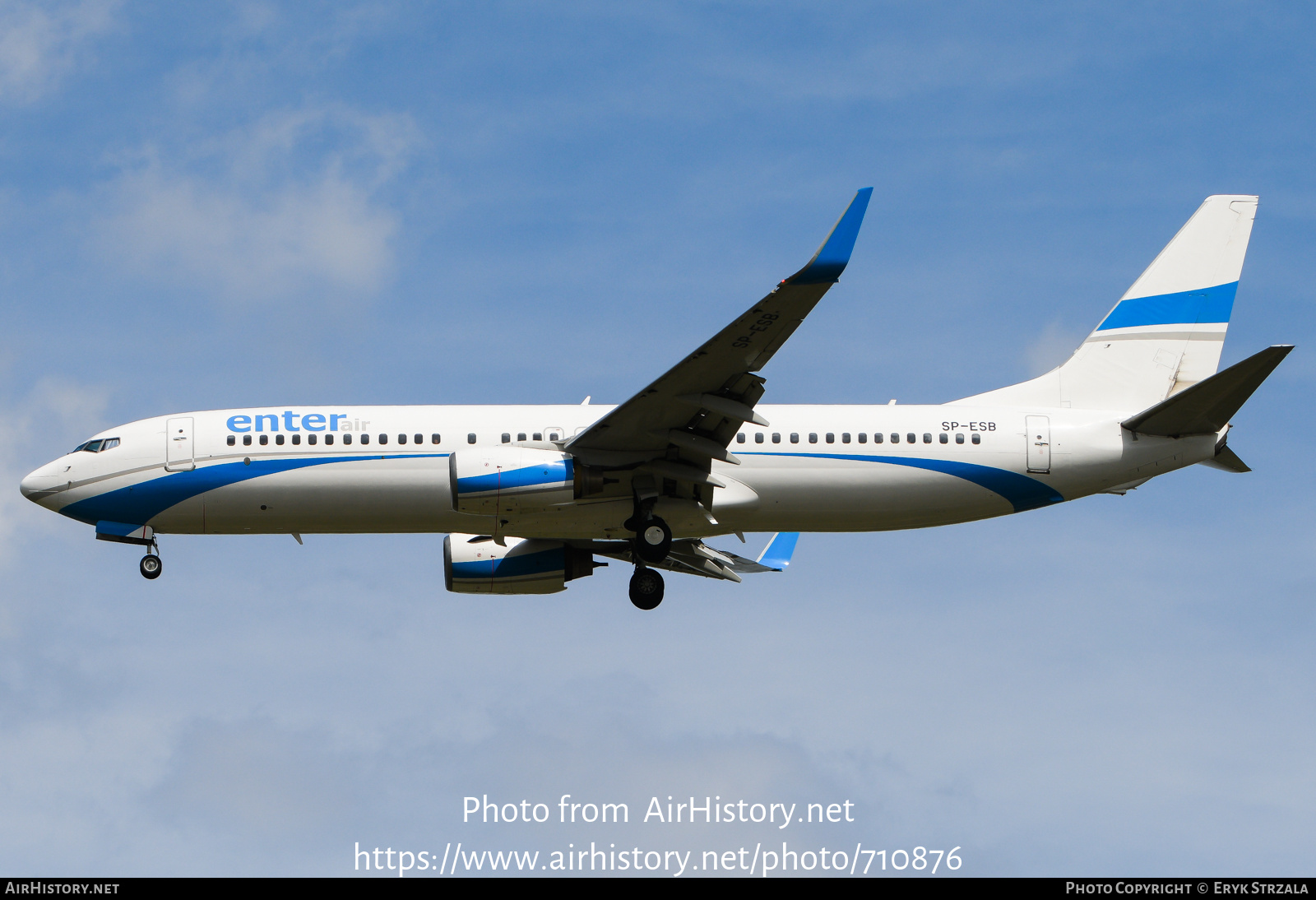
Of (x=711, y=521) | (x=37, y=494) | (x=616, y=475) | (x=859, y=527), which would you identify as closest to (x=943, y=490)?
(x=859, y=527)

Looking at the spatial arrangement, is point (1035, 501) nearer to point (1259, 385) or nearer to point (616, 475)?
point (1259, 385)

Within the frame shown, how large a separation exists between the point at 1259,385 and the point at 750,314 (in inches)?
415

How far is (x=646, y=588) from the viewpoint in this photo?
29.7 m

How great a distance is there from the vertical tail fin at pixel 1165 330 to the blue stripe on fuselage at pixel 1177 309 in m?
0.02

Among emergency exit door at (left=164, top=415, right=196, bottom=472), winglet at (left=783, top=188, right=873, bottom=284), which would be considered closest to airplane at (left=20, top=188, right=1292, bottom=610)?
emergency exit door at (left=164, top=415, right=196, bottom=472)

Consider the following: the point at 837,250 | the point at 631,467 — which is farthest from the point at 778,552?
the point at 837,250

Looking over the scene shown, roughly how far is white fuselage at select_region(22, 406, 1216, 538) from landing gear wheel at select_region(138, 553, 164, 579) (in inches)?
25.9

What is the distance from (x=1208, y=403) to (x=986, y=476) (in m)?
4.47

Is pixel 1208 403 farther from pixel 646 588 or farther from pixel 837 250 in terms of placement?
pixel 646 588

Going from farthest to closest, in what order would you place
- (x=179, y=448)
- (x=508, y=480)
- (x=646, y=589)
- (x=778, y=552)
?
(x=778, y=552), (x=646, y=589), (x=179, y=448), (x=508, y=480)

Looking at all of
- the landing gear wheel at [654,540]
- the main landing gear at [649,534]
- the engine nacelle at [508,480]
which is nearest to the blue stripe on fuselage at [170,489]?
the engine nacelle at [508,480]

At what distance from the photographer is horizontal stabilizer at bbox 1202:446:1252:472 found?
1156 inches

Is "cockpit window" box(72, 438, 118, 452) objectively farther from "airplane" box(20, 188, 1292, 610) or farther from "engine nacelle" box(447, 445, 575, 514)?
"engine nacelle" box(447, 445, 575, 514)

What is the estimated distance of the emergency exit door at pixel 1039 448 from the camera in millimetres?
29094
